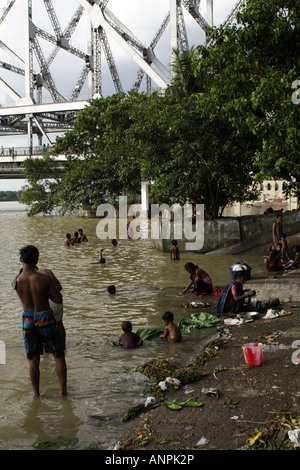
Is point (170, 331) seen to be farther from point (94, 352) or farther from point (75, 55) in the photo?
point (75, 55)

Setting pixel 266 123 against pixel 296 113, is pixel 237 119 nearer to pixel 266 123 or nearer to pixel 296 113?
pixel 266 123

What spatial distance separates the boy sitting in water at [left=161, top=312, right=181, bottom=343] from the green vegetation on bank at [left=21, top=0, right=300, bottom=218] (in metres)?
3.82

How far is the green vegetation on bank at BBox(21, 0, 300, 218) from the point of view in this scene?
359 inches

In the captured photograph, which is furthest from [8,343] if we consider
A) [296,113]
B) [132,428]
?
[296,113]

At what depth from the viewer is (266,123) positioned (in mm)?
8945

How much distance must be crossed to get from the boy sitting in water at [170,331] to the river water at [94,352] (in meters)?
0.13

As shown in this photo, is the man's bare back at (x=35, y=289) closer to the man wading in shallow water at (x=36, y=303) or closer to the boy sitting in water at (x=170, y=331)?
the man wading in shallow water at (x=36, y=303)

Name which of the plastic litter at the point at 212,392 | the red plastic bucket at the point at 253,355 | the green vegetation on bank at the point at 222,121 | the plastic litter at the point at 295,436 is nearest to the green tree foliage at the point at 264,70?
the green vegetation on bank at the point at 222,121

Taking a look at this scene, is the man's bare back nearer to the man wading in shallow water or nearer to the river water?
the man wading in shallow water

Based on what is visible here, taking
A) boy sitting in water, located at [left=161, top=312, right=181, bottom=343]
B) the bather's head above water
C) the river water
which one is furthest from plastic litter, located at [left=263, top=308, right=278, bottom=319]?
the bather's head above water

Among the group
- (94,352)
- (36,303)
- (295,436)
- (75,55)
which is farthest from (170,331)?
(75,55)

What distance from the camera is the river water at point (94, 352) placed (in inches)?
171

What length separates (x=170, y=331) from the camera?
6637 millimetres

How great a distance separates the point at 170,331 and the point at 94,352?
1.15m
